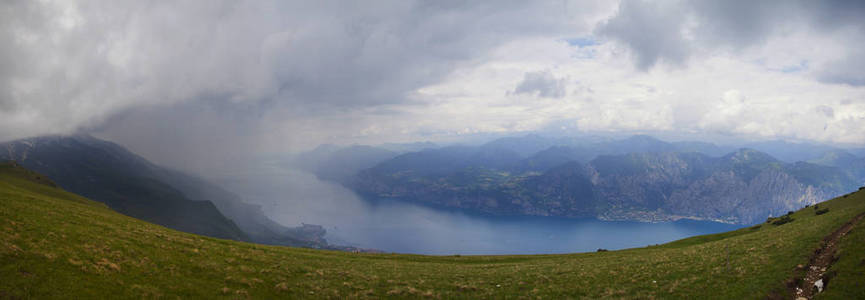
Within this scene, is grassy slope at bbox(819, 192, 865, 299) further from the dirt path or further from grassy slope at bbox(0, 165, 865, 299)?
the dirt path

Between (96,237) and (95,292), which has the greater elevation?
(96,237)

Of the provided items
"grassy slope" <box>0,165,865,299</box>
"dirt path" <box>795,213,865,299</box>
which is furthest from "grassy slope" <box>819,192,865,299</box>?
"dirt path" <box>795,213,865,299</box>

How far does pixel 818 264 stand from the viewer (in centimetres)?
1827

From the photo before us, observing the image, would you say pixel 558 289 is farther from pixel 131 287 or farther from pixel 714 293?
pixel 131 287

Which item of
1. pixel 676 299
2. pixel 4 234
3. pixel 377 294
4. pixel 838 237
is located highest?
pixel 838 237

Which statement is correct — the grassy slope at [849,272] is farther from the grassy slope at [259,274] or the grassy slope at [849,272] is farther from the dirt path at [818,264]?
the dirt path at [818,264]

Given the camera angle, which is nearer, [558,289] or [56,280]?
[56,280]

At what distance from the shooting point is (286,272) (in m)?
22.3

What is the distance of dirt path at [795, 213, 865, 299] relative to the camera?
1561 cm

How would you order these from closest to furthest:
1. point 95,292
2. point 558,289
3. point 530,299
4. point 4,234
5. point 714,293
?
point 95,292, point 4,234, point 714,293, point 530,299, point 558,289

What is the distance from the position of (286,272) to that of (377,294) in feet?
24.6

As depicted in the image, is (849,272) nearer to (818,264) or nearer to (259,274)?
(818,264)

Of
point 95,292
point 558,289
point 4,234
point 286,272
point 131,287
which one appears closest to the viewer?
point 95,292

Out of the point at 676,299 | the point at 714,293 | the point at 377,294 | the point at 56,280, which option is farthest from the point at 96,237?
the point at 714,293
